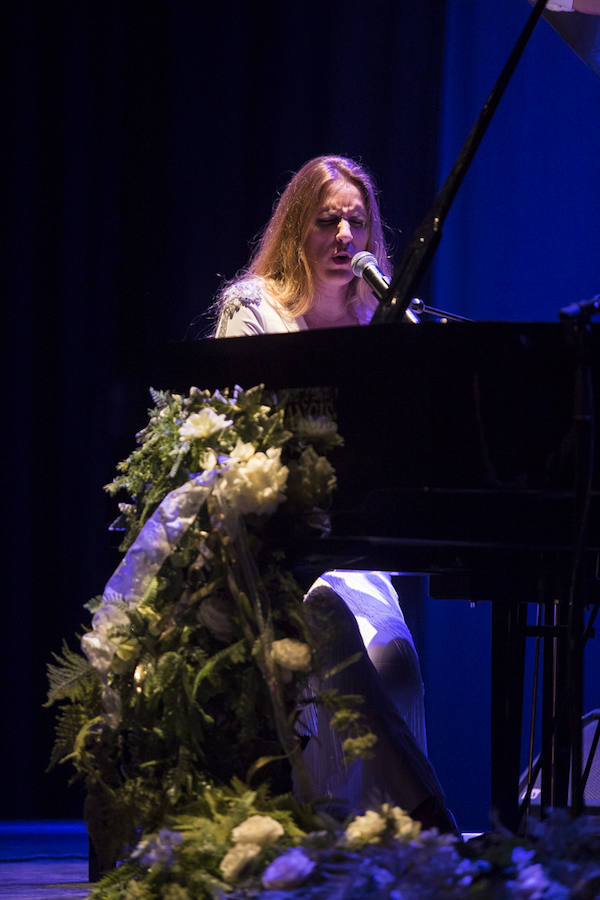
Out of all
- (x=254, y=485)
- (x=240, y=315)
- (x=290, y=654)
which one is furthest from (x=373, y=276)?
(x=290, y=654)

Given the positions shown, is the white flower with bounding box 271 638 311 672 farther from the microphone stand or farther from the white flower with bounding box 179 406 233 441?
the microphone stand

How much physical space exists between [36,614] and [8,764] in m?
0.46

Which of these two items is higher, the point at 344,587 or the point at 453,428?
the point at 453,428

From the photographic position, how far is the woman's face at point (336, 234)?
110 inches

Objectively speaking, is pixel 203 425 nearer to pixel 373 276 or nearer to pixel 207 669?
pixel 207 669

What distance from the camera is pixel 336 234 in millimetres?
2820

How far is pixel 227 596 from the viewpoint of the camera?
5.26ft

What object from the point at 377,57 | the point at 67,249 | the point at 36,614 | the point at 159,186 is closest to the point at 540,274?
the point at 377,57

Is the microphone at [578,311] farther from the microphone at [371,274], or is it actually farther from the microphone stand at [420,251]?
the microphone at [371,274]

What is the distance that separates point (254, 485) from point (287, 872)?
0.52m

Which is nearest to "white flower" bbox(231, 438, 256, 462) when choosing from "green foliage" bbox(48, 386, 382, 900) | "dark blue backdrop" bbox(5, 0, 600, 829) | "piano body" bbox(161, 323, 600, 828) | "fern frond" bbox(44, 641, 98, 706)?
"green foliage" bbox(48, 386, 382, 900)

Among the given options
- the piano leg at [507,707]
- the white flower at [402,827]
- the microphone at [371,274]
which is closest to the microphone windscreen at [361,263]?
the microphone at [371,274]

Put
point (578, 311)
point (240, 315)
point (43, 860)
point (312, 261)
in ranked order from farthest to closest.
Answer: point (43, 860), point (312, 261), point (240, 315), point (578, 311)

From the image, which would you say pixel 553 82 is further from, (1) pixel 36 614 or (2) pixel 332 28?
(1) pixel 36 614
